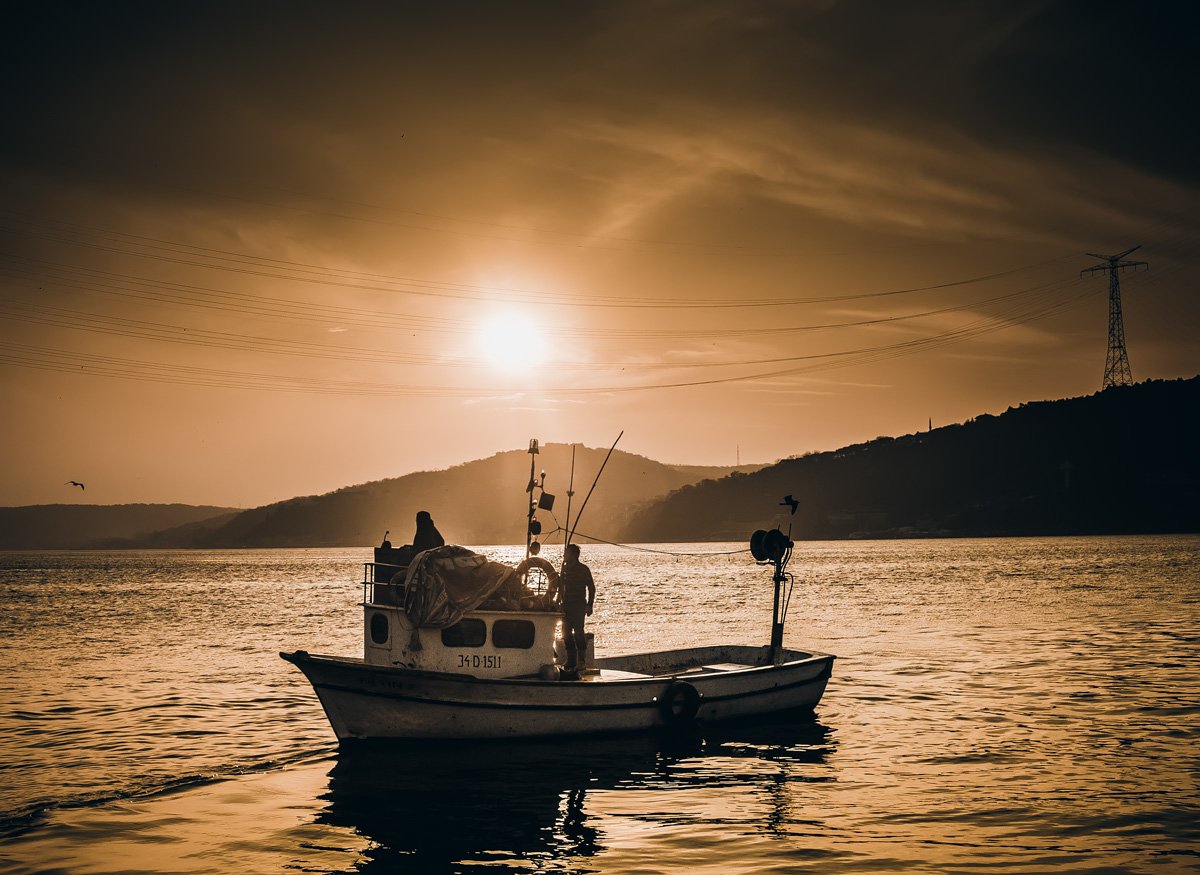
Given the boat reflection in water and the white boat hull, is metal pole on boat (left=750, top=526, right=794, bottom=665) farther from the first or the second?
the white boat hull

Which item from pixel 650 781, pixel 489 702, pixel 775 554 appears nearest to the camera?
pixel 650 781

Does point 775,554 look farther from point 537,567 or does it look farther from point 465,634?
point 465,634

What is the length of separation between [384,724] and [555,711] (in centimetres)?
375

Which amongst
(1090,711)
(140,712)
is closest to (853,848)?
(1090,711)

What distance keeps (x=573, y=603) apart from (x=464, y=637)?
2.58m

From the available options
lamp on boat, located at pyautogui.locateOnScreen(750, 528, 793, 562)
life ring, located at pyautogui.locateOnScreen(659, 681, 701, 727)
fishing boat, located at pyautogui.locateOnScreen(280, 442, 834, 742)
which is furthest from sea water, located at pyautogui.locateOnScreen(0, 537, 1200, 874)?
lamp on boat, located at pyautogui.locateOnScreen(750, 528, 793, 562)

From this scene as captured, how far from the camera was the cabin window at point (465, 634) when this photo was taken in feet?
72.6

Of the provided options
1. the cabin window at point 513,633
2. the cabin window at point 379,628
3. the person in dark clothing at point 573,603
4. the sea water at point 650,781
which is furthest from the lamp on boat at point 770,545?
the cabin window at point 379,628

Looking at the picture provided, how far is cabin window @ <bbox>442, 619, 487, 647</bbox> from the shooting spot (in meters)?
22.1

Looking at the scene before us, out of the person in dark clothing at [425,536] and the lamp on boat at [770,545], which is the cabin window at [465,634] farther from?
the lamp on boat at [770,545]

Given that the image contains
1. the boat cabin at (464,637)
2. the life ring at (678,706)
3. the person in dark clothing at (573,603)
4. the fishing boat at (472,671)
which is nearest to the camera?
the fishing boat at (472,671)

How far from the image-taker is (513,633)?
22.5 meters

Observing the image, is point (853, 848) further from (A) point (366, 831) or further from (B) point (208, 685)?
(B) point (208, 685)

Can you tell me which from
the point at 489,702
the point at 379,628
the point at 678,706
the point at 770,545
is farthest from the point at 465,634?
the point at 770,545
